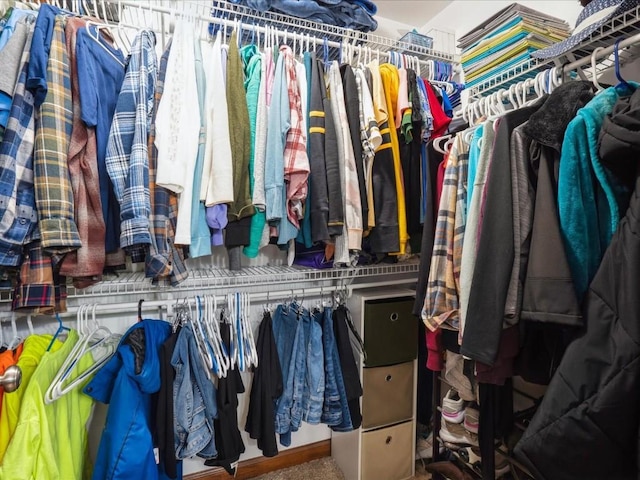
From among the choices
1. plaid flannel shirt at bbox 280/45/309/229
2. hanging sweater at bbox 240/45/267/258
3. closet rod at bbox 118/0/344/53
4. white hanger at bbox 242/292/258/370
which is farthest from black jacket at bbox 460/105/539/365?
closet rod at bbox 118/0/344/53

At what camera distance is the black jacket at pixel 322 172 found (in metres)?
1.11

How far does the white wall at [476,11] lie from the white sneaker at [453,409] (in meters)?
1.56

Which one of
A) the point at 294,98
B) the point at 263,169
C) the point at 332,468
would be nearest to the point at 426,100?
the point at 294,98

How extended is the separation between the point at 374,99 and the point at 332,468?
5.83 ft

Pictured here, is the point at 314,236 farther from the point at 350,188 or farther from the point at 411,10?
the point at 411,10

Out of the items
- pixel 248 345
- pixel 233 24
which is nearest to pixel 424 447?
pixel 248 345

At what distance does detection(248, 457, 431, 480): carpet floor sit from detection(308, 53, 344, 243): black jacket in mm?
1251

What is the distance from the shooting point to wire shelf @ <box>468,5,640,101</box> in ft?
2.52

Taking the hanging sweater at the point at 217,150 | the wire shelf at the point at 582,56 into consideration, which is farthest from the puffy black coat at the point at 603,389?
the hanging sweater at the point at 217,150

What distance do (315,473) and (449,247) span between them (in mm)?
1385

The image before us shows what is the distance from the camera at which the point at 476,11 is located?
5.44 ft

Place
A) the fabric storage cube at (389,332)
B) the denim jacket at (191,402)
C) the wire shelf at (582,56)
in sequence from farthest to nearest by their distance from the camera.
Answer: the fabric storage cube at (389,332) → the denim jacket at (191,402) → the wire shelf at (582,56)

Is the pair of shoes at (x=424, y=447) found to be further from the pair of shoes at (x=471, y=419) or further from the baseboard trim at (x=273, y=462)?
the pair of shoes at (x=471, y=419)

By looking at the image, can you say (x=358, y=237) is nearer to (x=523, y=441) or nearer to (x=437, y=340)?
(x=437, y=340)
